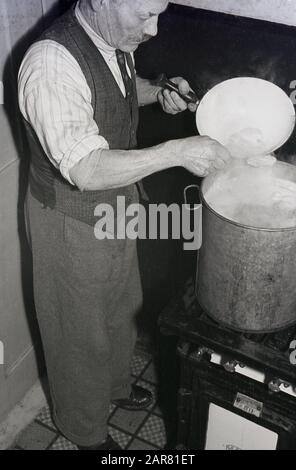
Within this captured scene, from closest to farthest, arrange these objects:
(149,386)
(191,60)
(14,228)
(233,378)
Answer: (233,378) → (191,60) → (14,228) → (149,386)

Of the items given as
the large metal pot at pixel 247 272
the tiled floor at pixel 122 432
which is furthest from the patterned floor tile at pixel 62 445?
the large metal pot at pixel 247 272

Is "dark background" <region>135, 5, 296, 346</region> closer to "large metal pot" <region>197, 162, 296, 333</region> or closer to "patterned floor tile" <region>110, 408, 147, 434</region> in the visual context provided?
"large metal pot" <region>197, 162, 296, 333</region>

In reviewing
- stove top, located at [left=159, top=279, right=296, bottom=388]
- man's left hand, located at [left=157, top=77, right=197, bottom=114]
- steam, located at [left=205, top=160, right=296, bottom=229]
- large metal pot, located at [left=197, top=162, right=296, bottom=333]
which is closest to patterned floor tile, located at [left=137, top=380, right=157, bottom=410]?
stove top, located at [left=159, top=279, right=296, bottom=388]

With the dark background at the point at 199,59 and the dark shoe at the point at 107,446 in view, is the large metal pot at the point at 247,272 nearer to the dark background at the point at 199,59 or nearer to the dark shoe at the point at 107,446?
the dark background at the point at 199,59

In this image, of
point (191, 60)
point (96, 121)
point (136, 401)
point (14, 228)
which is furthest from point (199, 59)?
point (136, 401)

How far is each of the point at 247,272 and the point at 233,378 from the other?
417mm

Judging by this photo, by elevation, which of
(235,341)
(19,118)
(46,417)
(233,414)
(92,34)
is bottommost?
(46,417)

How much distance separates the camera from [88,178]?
5.32ft

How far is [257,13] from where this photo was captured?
1.87m

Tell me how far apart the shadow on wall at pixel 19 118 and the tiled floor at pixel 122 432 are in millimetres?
577

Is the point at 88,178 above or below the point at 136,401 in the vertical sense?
above

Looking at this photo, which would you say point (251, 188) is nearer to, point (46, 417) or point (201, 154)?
point (201, 154)

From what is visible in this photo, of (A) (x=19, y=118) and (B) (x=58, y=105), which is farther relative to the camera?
(A) (x=19, y=118)

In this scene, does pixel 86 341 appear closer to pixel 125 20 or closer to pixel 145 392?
pixel 145 392
